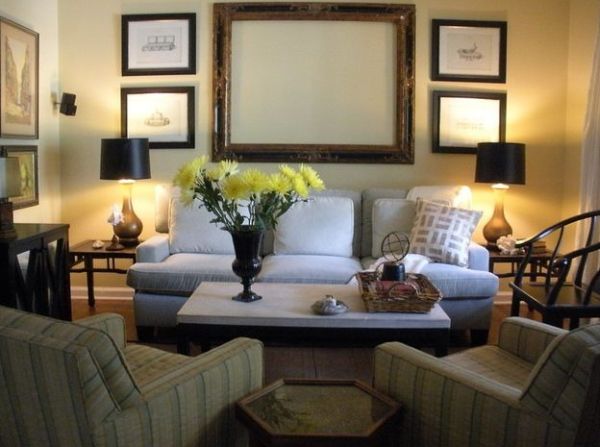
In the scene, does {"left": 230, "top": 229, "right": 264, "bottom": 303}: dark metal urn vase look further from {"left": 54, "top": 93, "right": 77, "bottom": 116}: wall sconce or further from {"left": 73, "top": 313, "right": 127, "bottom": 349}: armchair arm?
{"left": 54, "top": 93, "right": 77, "bottom": 116}: wall sconce

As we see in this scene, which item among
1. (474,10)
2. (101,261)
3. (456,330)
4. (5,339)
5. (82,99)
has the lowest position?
(456,330)

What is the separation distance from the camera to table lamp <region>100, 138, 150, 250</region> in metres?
3.80

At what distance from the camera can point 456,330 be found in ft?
11.3

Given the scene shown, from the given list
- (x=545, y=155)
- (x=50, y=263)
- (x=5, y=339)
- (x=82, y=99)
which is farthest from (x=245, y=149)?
(x=5, y=339)

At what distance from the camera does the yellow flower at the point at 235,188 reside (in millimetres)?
2184

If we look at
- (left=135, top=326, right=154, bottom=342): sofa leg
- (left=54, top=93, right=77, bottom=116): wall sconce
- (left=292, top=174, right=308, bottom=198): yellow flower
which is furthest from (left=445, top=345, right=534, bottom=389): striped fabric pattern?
(left=54, top=93, right=77, bottom=116): wall sconce

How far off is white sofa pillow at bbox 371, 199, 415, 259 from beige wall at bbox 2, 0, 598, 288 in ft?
1.42

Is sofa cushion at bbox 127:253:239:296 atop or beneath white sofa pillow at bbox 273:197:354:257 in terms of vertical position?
beneath

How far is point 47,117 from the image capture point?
4078 millimetres

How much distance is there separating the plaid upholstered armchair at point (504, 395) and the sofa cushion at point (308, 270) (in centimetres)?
135

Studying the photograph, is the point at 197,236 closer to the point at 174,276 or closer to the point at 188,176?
the point at 174,276

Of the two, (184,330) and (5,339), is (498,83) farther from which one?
(5,339)

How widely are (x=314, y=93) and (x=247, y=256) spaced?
2057mm

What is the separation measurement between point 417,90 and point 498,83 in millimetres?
611
